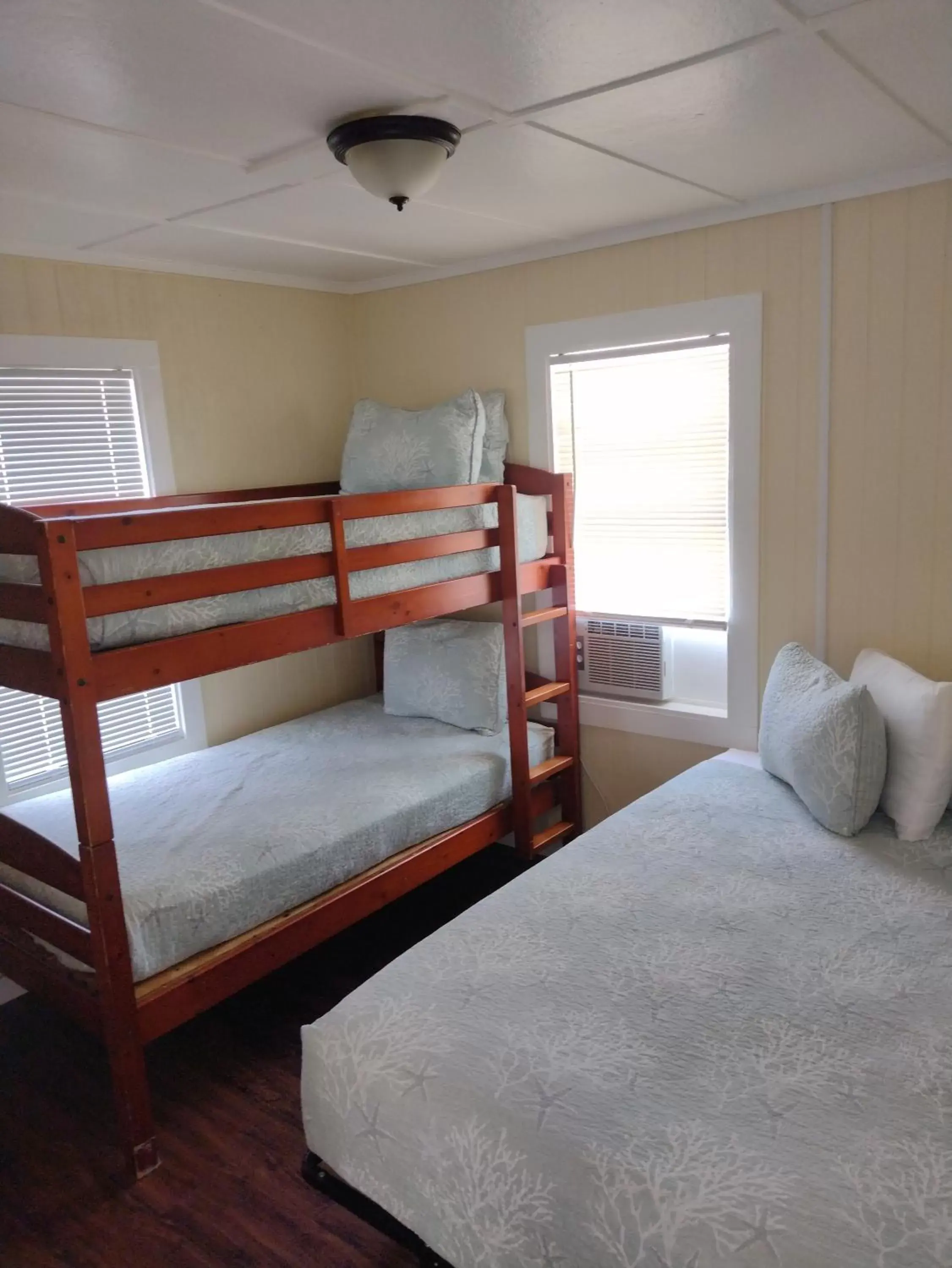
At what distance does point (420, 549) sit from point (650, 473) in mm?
963

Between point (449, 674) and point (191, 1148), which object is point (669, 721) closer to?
point (449, 674)

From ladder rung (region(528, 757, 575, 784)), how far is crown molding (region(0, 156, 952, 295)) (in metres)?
1.81

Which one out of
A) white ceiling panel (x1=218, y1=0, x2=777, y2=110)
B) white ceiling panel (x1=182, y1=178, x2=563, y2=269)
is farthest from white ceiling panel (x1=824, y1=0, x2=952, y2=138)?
white ceiling panel (x1=182, y1=178, x2=563, y2=269)

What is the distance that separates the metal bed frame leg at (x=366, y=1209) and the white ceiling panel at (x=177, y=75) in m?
2.01

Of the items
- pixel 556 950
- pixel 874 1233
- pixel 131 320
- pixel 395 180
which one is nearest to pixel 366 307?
pixel 131 320

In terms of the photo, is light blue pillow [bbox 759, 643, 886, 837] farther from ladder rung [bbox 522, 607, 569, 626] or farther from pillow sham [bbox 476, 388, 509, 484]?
pillow sham [bbox 476, 388, 509, 484]

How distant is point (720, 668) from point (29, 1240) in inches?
98.9

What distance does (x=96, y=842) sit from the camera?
6.54ft

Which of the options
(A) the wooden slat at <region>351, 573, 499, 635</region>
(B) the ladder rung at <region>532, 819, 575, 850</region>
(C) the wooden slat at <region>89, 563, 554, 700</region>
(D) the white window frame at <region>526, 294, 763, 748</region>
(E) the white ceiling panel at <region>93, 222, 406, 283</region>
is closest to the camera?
(C) the wooden slat at <region>89, 563, 554, 700</region>

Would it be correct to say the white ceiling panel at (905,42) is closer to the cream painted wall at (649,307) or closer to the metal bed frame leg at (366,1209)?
the cream painted wall at (649,307)

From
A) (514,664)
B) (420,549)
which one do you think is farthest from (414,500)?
(514,664)

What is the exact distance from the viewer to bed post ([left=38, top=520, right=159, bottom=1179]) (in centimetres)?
188

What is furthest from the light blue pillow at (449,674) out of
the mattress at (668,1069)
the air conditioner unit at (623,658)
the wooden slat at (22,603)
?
the wooden slat at (22,603)

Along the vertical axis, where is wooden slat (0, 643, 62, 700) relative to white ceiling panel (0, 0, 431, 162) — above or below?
below
